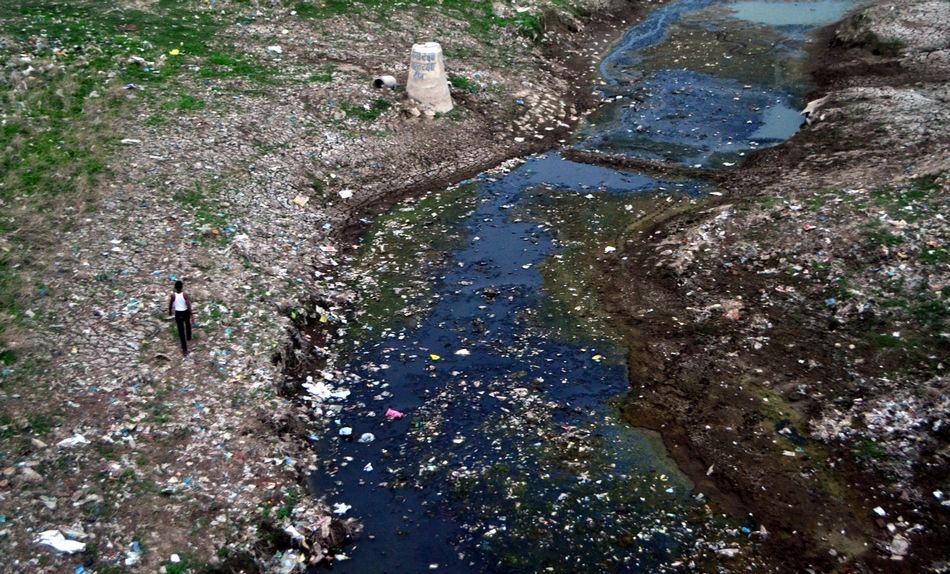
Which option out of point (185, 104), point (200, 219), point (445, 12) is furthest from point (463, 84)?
point (200, 219)

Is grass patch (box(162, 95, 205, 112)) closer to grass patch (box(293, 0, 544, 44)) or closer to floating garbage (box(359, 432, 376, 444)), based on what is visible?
grass patch (box(293, 0, 544, 44))

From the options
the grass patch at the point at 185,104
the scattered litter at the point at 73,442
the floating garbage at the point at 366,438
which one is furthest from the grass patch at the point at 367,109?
the scattered litter at the point at 73,442

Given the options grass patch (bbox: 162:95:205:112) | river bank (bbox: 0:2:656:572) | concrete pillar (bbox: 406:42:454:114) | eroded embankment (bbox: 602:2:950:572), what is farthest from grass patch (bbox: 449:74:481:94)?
eroded embankment (bbox: 602:2:950:572)

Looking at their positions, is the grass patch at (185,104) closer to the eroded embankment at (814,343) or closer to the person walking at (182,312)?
the person walking at (182,312)

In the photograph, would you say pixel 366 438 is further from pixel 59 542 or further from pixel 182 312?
pixel 59 542

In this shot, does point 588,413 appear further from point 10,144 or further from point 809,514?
point 10,144
